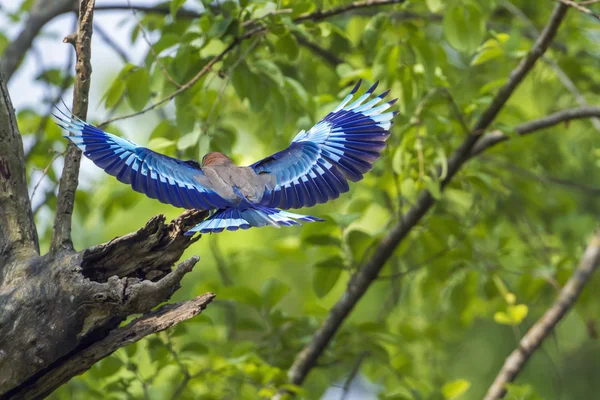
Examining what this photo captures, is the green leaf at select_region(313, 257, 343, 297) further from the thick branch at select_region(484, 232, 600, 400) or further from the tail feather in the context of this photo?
the tail feather

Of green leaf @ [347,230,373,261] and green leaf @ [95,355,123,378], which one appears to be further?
green leaf @ [347,230,373,261]

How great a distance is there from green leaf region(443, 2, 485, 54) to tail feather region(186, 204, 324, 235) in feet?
5.26

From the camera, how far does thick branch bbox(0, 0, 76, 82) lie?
5016 mm

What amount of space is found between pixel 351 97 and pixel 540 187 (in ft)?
9.48

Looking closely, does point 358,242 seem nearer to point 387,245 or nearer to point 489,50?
point 387,245

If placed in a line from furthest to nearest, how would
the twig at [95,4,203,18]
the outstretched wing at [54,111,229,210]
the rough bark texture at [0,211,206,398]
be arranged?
the twig at [95,4,203,18] → the outstretched wing at [54,111,229,210] → the rough bark texture at [0,211,206,398]

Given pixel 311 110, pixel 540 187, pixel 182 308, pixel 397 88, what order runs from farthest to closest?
pixel 540 187
pixel 311 110
pixel 397 88
pixel 182 308

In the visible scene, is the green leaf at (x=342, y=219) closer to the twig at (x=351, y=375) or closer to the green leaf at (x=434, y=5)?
the twig at (x=351, y=375)

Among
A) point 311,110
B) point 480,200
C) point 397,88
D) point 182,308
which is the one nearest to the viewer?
point 182,308

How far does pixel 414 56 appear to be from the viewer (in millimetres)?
4438

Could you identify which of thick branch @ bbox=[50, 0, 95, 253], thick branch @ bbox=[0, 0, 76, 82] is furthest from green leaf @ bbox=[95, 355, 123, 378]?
thick branch @ bbox=[0, 0, 76, 82]

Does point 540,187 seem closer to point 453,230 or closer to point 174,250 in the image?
point 453,230

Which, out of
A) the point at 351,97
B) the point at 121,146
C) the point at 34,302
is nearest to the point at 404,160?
the point at 351,97

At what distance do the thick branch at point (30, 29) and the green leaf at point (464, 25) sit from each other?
2550mm
